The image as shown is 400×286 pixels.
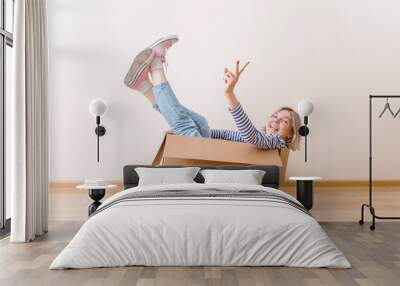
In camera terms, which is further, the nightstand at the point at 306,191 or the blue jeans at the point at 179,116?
the blue jeans at the point at 179,116

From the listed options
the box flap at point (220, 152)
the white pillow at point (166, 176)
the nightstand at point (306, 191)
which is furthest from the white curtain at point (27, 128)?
the nightstand at point (306, 191)

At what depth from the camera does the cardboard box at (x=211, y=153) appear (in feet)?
23.4

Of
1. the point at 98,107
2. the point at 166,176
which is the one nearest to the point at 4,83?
the point at 98,107

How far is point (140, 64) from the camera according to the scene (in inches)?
288

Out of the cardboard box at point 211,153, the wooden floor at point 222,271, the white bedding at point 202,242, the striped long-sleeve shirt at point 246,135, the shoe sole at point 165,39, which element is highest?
the shoe sole at point 165,39

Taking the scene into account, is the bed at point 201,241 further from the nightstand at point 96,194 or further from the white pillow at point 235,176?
the nightstand at point 96,194

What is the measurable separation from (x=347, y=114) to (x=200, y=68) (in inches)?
74.2

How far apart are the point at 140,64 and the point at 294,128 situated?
6.68ft

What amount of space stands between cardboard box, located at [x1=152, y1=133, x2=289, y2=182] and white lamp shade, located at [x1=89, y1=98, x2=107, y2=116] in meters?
0.84

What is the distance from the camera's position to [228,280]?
4121mm

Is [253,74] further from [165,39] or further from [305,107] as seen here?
[165,39]

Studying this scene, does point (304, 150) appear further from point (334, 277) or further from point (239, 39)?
point (334, 277)

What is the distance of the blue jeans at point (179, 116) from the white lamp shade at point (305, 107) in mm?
1137

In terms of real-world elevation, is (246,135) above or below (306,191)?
above
